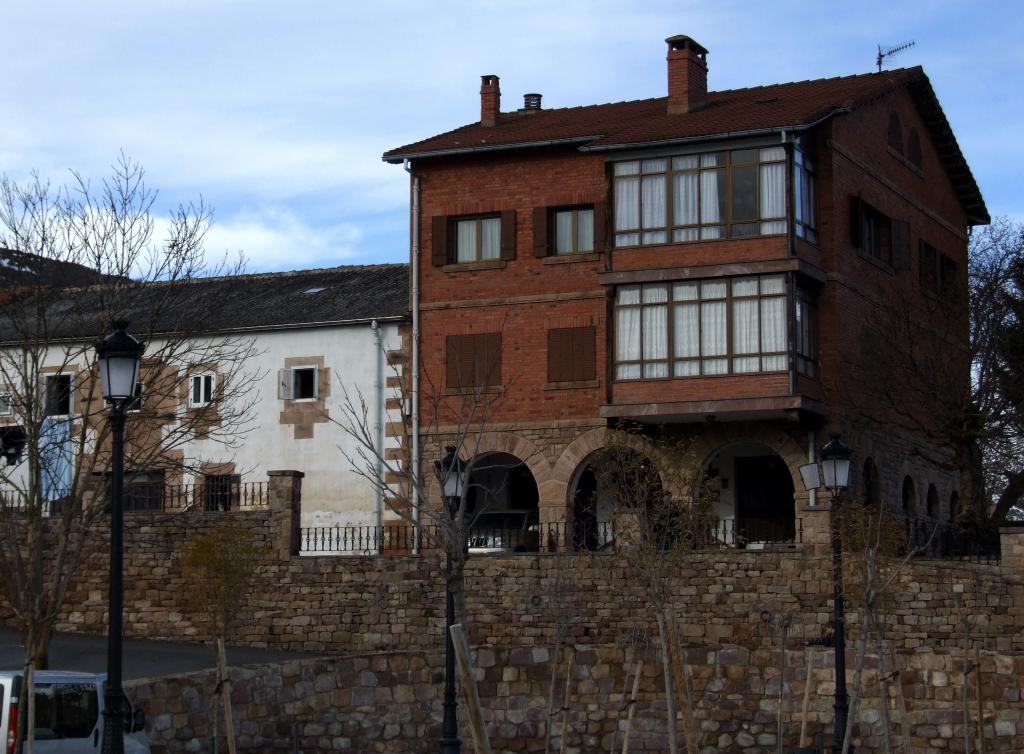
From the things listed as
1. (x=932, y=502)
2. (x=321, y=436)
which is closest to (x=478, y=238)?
(x=321, y=436)

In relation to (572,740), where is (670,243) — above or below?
above

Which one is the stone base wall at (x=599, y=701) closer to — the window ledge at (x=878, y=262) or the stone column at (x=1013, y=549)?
the stone column at (x=1013, y=549)

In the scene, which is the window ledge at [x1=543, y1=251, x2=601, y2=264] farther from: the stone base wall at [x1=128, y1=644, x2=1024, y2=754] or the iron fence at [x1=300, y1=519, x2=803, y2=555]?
the stone base wall at [x1=128, y1=644, x2=1024, y2=754]

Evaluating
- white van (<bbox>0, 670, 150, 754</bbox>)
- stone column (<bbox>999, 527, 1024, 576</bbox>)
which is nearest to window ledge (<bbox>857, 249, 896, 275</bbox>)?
stone column (<bbox>999, 527, 1024, 576</bbox>)

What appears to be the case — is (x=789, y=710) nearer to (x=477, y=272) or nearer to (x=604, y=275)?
(x=604, y=275)

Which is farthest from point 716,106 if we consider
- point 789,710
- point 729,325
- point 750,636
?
point 789,710

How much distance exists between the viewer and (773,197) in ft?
105

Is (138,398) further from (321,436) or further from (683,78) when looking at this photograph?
(683,78)

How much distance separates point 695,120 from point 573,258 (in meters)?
3.49

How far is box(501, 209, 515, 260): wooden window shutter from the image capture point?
34406mm

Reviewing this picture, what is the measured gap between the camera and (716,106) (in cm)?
3475

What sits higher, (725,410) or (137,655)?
(725,410)

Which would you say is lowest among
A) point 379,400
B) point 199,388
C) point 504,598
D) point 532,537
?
point 504,598

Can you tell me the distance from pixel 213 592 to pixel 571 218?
1273 centimetres
